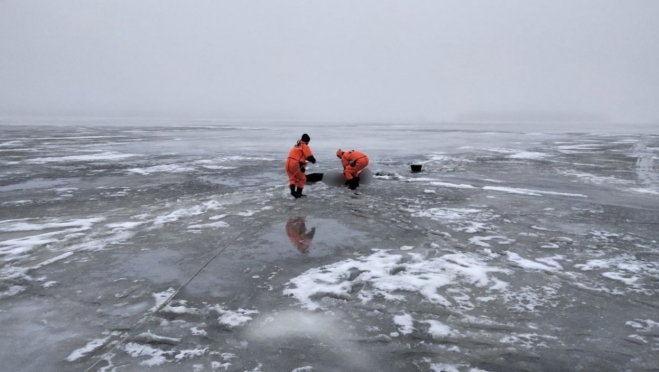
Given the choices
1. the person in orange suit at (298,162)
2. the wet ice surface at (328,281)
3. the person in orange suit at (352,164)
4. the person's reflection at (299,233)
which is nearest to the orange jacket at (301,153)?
the person in orange suit at (298,162)

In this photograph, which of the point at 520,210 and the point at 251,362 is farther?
the point at 520,210

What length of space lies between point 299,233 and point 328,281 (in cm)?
189

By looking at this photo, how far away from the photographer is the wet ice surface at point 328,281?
3098 mm

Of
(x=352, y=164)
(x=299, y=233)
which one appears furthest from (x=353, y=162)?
(x=299, y=233)

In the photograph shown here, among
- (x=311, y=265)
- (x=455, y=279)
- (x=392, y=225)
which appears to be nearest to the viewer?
(x=455, y=279)

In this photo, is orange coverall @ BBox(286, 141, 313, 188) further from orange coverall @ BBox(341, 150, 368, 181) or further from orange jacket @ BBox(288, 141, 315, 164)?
orange coverall @ BBox(341, 150, 368, 181)

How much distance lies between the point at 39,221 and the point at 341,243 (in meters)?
4.78

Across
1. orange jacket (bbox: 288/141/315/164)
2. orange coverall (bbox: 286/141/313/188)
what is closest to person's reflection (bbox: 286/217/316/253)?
orange coverall (bbox: 286/141/313/188)

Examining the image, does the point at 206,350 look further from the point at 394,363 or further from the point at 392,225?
the point at 392,225

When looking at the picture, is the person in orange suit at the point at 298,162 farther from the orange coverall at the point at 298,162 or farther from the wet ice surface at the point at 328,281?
the wet ice surface at the point at 328,281

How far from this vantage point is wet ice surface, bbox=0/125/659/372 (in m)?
3.10

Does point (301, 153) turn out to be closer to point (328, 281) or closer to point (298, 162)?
A: point (298, 162)

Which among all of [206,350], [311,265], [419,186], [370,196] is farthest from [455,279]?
[419,186]

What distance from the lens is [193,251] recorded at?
5.39 m
